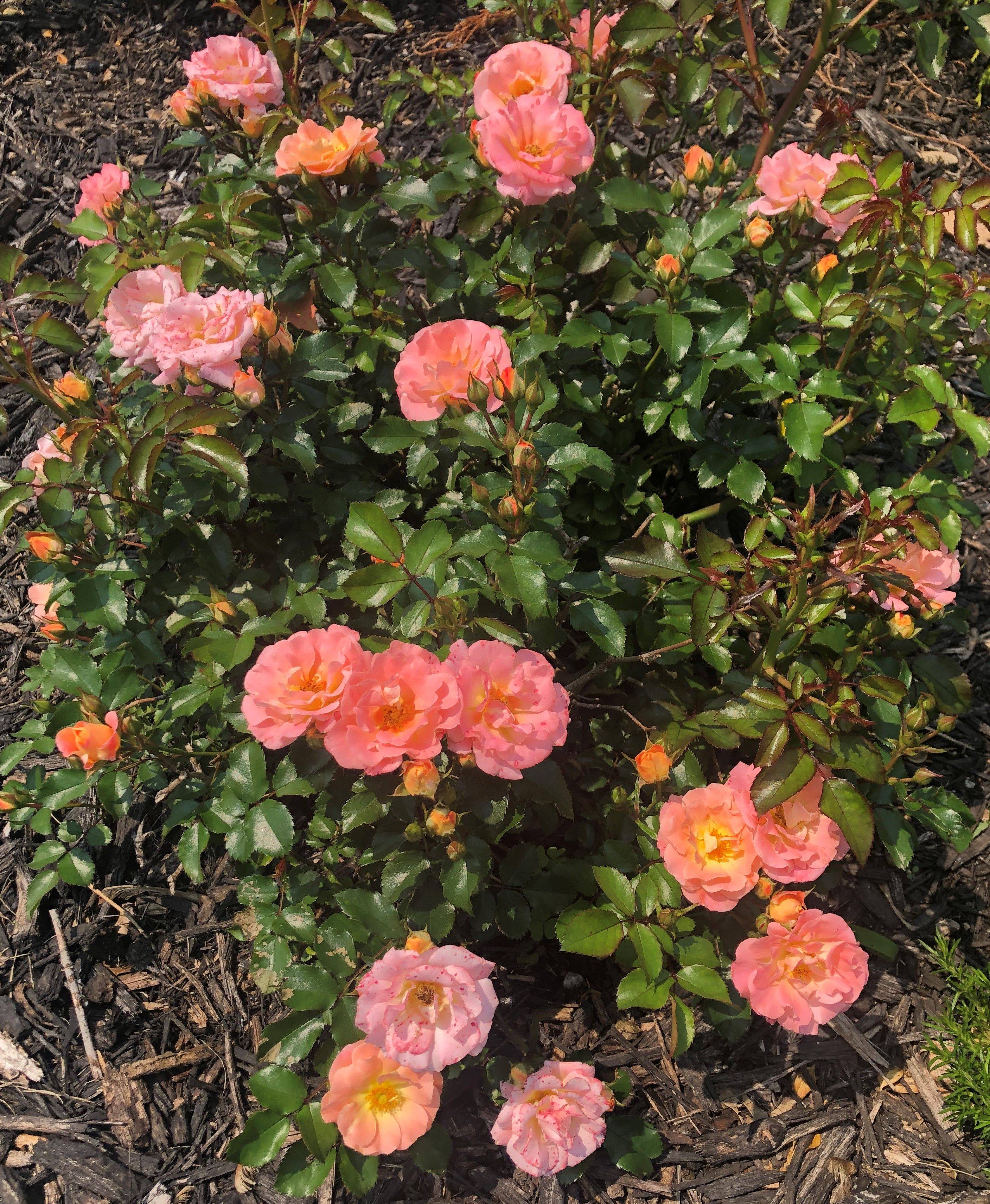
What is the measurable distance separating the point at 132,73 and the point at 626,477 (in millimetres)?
3677

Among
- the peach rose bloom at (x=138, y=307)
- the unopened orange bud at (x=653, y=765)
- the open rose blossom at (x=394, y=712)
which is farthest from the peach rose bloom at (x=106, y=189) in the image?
the unopened orange bud at (x=653, y=765)

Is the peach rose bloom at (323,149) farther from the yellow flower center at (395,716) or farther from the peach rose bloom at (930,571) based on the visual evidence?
the peach rose bloom at (930,571)

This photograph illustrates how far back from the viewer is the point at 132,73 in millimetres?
4402

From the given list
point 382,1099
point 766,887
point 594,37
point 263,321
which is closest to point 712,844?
point 766,887

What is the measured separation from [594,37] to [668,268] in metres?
0.69

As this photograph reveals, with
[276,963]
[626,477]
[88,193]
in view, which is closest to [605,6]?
[626,477]

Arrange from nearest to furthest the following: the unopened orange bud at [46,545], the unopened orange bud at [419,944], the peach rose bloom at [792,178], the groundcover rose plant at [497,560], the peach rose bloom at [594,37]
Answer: the unopened orange bud at [419,944] < the groundcover rose plant at [497,560] < the unopened orange bud at [46,545] < the peach rose bloom at [792,178] < the peach rose bloom at [594,37]

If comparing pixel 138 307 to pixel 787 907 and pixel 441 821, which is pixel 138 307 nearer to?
pixel 441 821

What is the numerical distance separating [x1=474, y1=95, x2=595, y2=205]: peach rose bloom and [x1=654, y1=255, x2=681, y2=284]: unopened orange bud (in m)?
0.31

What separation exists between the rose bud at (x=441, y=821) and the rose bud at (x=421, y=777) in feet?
0.26

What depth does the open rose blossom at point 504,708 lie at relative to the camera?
147cm

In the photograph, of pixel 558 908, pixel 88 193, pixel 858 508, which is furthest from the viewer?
pixel 88 193

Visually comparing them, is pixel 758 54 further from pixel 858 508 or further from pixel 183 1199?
pixel 183 1199

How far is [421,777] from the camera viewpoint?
1.48 m
